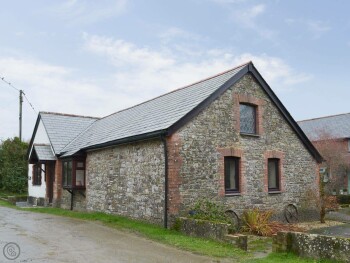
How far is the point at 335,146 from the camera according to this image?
1401 inches

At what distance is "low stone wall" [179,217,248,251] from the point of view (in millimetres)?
10172

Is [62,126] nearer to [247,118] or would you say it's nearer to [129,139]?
[129,139]

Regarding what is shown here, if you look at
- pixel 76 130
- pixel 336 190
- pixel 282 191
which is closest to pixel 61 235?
pixel 282 191

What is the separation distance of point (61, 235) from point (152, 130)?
472 centimetres

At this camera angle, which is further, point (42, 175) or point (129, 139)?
point (42, 175)

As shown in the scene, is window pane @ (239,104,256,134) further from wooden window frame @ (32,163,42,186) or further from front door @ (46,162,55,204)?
wooden window frame @ (32,163,42,186)

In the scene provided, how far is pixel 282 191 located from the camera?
1692cm

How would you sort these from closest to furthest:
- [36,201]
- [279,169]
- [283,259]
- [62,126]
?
[283,259] < [279,169] < [36,201] < [62,126]

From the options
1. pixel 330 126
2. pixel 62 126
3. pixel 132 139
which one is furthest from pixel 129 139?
pixel 330 126

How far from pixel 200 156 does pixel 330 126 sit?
102 feet

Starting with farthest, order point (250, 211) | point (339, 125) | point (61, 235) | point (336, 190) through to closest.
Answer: point (339, 125) → point (336, 190) → point (250, 211) → point (61, 235)

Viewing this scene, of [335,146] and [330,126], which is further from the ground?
[330,126]

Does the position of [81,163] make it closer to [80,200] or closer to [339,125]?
A: [80,200]

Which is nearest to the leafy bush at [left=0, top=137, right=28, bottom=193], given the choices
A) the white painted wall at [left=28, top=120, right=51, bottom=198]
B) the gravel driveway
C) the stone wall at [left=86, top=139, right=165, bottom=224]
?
the white painted wall at [left=28, top=120, right=51, bottom=198]
